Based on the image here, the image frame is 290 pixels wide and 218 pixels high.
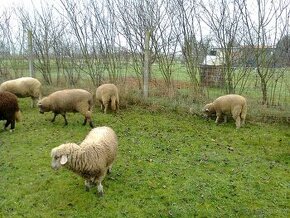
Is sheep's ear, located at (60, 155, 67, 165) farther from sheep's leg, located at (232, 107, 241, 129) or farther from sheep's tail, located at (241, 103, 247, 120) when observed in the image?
sheep's tail, located at (241, 103, 247, 120)

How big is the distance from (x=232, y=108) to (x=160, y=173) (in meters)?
4.22

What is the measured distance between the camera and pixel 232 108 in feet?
31.9

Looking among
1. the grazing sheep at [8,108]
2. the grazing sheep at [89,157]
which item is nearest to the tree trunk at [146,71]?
the grazing sheep at [8,108]

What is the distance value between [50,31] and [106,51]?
135 inches

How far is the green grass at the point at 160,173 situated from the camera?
16.9 ft

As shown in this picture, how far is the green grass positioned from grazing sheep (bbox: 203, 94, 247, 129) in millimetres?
375

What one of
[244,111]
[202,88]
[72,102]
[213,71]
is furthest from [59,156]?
[213,71]

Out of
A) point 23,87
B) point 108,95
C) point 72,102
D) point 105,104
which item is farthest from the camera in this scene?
point 23,87

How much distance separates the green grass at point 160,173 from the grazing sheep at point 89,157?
37 cm

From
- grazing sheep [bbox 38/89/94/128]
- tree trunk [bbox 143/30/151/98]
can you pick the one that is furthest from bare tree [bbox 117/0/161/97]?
grazing sheep [bbox 38/89/94/128]

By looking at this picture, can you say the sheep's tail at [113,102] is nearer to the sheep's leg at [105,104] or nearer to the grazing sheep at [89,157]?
the sheep's leg at [105,104]

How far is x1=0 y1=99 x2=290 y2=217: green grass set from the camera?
515cm

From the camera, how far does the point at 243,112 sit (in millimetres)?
9695

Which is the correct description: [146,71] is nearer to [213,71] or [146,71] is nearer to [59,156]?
[213,71]
